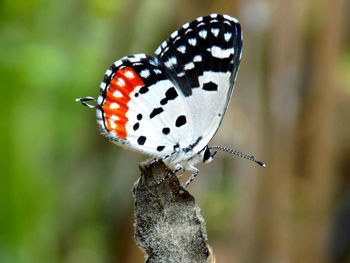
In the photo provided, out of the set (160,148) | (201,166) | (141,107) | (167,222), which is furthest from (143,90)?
(201,166)

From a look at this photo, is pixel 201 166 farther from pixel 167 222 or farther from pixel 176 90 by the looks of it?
pixel 167 222

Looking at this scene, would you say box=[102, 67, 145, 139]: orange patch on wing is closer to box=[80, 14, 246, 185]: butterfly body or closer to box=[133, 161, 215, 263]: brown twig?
box=[80, 14, 246, 185]: butterfly body

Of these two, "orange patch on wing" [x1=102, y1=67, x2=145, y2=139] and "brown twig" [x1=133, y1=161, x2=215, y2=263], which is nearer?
"brown twig" [x1=133, y1=161, x2=215, y2=263]

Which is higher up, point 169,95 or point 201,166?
point 169,95

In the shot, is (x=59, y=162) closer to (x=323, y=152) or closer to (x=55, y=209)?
(x=55, y=209)

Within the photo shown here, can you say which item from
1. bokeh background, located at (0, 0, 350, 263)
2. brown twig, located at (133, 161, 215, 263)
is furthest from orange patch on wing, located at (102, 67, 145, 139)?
bokeh background, located at (0, 0, 350, 263)

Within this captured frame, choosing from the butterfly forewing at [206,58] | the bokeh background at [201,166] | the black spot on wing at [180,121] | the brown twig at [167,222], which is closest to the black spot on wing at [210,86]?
the butterfly forewing at [206,58]

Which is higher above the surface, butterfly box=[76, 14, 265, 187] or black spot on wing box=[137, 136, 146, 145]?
butterfly box=[76, 14, 265, 187]

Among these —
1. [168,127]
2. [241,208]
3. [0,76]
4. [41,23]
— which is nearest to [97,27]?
[41,23]

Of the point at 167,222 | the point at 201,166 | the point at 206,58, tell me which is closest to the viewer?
the point at 167,222
